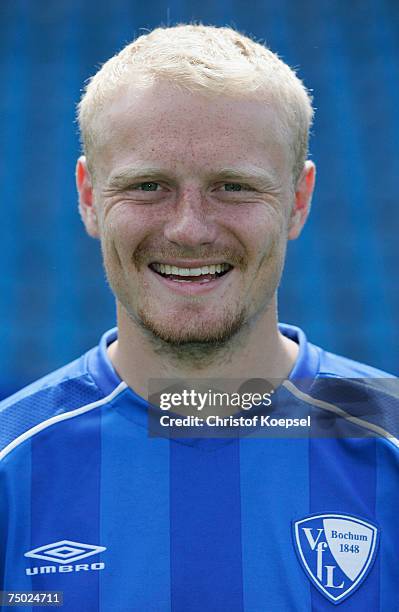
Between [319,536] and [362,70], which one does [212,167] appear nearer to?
[319,536]

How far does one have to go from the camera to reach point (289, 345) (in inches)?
66.2

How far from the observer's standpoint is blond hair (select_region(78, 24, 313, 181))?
1470 millimetres

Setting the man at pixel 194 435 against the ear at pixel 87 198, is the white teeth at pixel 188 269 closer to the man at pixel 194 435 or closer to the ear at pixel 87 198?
the man at pixel 194 435

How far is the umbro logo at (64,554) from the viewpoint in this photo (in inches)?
56.6

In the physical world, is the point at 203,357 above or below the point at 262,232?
below

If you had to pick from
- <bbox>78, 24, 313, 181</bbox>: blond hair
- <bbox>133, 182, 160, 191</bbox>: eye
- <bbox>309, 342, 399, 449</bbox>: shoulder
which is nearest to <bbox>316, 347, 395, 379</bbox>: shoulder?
<bbox>309, 342, 399, 449</bbox>: shoulder

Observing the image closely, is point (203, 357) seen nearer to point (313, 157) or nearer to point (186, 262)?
point (186, 262)

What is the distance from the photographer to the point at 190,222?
142 cm

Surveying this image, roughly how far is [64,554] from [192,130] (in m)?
0.73

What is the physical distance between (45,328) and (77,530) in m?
3.06

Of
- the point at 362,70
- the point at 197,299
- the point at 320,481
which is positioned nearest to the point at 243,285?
the point at 197,299

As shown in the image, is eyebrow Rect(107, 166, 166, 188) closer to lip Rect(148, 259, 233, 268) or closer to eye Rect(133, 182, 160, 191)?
eye Rect(133, 182, 160, 191)

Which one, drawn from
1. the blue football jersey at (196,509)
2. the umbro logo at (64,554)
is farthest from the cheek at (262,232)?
the umbro logo at (64,554)

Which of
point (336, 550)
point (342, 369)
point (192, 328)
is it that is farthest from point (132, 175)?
point (336, 550)
